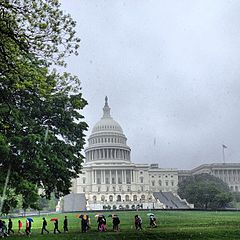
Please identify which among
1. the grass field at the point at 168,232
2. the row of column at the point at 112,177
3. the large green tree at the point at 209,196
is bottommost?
the grass field at the point at 168,232

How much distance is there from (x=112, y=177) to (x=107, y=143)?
1401cm

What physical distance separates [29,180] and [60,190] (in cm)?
332

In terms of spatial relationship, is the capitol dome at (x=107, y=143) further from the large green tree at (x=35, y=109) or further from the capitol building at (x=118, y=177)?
the large green tree at (x=35, y=109)

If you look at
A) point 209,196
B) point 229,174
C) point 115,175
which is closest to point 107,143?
point 115,175

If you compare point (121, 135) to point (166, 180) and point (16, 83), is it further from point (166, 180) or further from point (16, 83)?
point (16, 83)

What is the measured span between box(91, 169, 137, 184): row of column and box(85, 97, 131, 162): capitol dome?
6801 mm

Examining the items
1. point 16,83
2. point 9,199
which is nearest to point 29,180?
point 9,199

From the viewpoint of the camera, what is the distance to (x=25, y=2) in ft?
45.7

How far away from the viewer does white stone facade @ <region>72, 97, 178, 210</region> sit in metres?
138

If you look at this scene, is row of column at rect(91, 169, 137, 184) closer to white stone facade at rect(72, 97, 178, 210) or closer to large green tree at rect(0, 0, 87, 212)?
white stone facade at rect(72, 97, 178, 210)

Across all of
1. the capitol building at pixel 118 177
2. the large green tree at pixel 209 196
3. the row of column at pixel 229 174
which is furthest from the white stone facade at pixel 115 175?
the large green tree at pixel 209 196

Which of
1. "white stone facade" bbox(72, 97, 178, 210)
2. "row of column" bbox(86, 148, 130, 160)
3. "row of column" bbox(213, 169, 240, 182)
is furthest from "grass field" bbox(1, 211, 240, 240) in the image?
"row of column" bbox(213, 169, 240, 182)

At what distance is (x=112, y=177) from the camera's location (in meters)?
141

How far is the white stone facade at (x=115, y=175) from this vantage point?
138m
